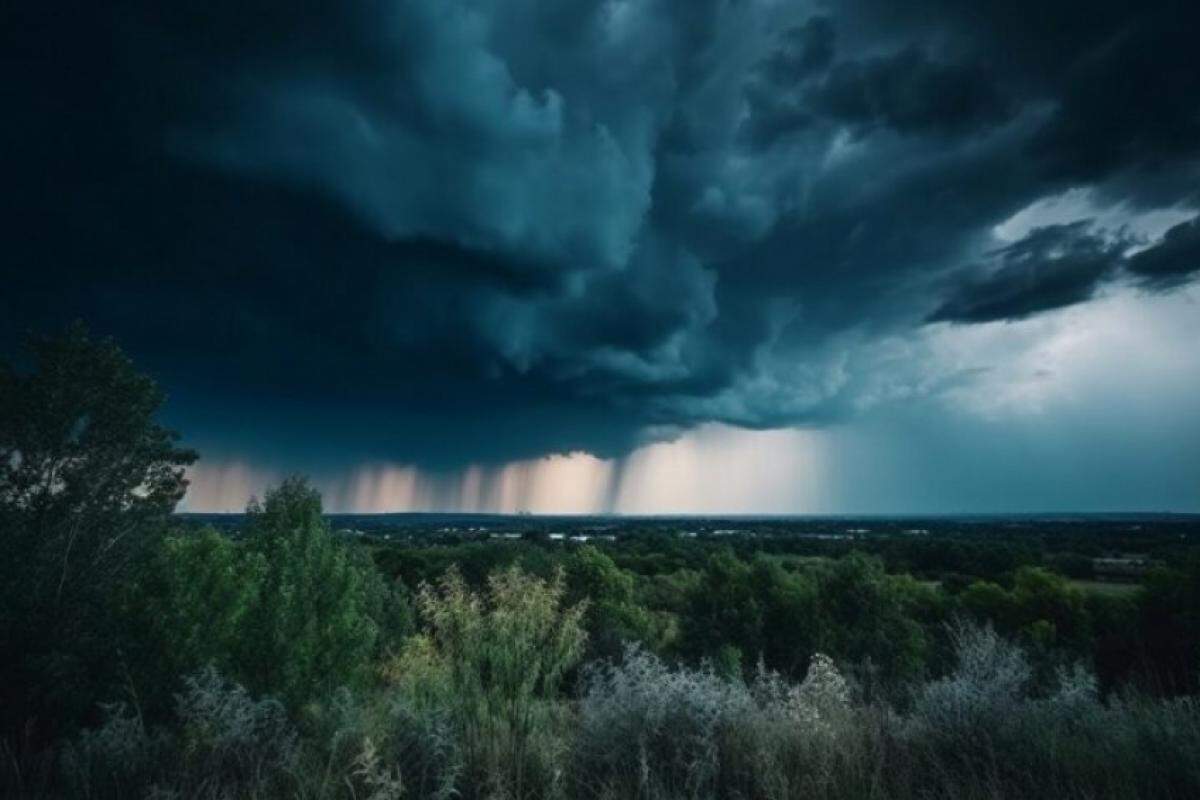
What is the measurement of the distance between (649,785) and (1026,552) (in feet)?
361

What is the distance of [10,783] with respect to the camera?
16.8 ft

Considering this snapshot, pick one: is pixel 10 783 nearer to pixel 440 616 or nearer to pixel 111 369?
pixel 440 616

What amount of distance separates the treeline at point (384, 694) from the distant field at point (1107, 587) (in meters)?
61.7

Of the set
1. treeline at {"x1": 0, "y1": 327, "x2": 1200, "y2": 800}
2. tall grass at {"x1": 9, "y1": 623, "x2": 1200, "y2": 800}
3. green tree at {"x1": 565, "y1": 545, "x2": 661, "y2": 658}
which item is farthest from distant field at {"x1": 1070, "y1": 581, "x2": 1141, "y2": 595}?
tall grass at {"x1": 9, "y1": 623, "x2": 1200, "y2": 800}

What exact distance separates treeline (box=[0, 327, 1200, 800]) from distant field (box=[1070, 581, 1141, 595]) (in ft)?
203

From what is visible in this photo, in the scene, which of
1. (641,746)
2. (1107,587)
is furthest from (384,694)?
(1107,587)

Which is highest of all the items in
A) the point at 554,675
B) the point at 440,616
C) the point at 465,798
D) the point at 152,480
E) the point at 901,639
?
the point at 152,480

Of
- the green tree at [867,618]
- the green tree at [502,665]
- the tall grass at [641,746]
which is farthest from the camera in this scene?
the green tree at [867,618]

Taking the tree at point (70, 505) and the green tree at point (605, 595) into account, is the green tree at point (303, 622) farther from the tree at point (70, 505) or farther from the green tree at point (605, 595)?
the green tree at point (605, 595)

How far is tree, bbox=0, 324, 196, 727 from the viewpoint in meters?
10.2

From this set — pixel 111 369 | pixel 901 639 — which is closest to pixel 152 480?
pixel 111 369

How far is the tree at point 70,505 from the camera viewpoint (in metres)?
10.2

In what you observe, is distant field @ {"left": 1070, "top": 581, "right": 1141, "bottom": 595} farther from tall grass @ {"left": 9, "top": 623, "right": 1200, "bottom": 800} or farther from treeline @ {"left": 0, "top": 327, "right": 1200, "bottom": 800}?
tall grass @ {"left": 9, "top": 623, "right": 1200, "bottom": 800}

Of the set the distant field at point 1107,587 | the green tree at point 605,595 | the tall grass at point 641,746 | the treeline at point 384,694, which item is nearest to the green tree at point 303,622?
the treeline at point 384,694
